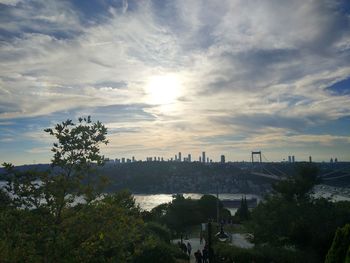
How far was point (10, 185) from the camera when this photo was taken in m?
9.06

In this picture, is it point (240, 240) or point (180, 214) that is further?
point (180, 214)

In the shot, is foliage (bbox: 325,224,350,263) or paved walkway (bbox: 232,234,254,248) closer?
foliage (bbox: 325,224,350,263)

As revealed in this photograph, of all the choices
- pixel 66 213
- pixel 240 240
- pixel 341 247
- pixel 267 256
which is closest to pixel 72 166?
pixel 66 213

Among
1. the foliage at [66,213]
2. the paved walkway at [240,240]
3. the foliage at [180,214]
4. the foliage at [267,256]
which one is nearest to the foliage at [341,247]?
the foliage at [66,213]

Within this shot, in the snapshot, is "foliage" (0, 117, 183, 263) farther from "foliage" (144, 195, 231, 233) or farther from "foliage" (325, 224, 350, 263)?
"foliage" (144, 195, 231, 233)

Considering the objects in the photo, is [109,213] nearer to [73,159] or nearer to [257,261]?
[73,159]

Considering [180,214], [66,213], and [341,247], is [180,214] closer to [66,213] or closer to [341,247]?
[341,247]

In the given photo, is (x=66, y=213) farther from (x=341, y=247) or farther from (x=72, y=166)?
(x=341, y=247)

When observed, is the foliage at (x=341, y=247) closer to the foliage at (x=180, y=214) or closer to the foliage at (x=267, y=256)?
the foliage at (x=267, y=256)

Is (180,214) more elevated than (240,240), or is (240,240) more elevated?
(180,214)

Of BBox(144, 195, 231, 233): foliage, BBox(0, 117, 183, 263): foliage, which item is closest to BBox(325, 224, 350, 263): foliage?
BBox(0, 117, 183, 263): foliage

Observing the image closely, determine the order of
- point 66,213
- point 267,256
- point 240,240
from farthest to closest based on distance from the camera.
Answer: point 240,240 < point 267,256 < point 66,213

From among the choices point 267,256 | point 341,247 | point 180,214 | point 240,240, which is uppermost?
point 341,247

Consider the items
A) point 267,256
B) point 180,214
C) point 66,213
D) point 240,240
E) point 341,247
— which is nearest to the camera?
point 66,213
